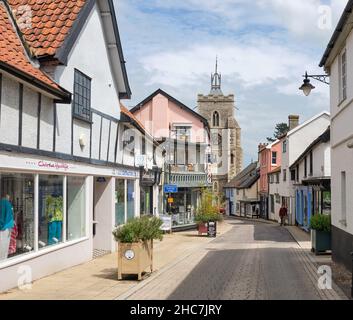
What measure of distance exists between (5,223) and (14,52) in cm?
380

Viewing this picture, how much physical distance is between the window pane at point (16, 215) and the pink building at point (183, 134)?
24631 millimetres

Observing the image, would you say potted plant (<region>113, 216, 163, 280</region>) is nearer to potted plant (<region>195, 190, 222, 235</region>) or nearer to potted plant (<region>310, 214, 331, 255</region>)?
potted plant (<region>310, 214, 331, 255</region>)

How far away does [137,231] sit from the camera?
12844 millimetres

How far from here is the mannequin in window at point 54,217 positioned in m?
13.7

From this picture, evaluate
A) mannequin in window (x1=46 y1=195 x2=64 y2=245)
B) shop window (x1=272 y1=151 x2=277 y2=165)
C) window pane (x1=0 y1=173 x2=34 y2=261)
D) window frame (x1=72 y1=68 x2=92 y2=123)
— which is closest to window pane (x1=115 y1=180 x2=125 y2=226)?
window frame (x1=72 y1=68 x2=92 y2=123)

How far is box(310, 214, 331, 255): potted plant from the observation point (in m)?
18.5

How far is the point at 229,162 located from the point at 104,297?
258ft

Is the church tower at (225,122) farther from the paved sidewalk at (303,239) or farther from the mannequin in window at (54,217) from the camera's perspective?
the mannequin in window at (54,217)

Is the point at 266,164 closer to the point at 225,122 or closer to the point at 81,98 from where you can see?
the point at 225,122

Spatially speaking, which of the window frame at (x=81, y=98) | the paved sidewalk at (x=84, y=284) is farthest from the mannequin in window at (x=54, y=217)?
the window frame at (x=81, y=98)

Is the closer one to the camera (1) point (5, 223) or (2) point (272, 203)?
(1) point (5, 223)

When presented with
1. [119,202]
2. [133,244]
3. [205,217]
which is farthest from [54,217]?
[205,217]

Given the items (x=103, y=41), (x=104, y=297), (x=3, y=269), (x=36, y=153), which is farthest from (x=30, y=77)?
(x=103, y=41)

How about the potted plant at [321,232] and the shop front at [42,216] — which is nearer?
the shop front at [42,216]
